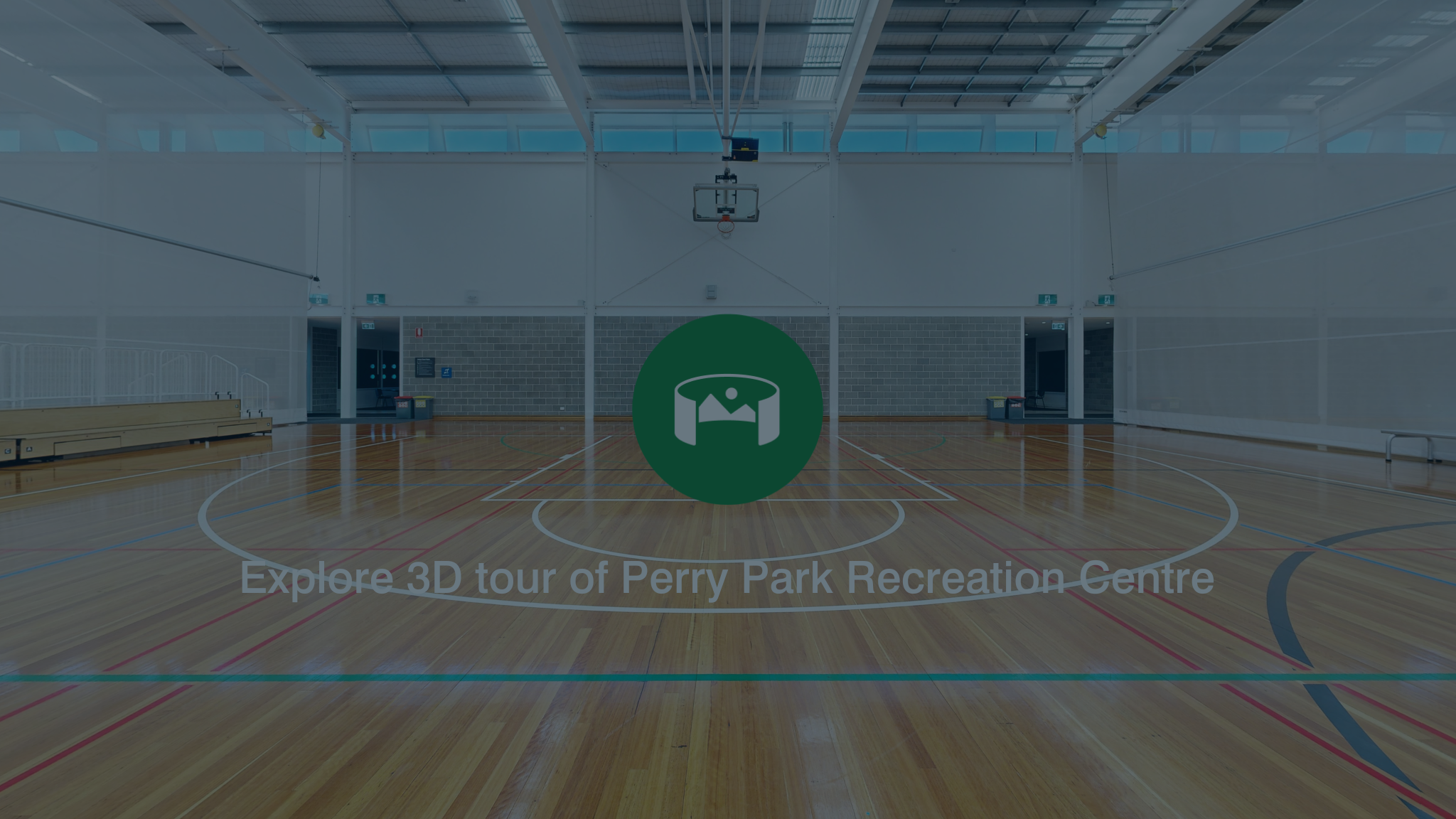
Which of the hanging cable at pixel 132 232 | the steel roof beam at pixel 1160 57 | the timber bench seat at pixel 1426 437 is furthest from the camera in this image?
the steel roof beam at pixel 1160 57

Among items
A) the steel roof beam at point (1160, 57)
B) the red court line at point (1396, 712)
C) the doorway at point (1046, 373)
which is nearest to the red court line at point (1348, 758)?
the red court line at point (1396, 712)

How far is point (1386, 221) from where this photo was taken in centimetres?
974

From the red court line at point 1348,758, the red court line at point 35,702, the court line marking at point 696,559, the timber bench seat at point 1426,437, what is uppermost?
the timber bench seat at point 1426,437

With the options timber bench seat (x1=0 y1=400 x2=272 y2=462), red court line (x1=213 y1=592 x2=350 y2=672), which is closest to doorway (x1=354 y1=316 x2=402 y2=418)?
timber bench seat (x1=0 y1=400 x2=272 y2=462)

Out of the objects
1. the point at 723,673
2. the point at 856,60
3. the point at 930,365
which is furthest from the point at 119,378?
the point at 930,365

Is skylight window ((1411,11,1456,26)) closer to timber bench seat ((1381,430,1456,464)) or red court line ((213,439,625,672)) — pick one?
timber bench seat ((1381,430,1456,464))

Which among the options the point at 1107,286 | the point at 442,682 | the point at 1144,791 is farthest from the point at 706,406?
the point at 1107,286

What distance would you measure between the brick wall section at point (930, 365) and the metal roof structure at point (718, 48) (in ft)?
18.1

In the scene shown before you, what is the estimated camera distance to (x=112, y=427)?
10258 mm

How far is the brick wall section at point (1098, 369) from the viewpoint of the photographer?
74.3ft

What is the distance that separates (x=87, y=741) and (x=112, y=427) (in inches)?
429

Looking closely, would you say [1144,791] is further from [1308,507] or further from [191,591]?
[1308,507]

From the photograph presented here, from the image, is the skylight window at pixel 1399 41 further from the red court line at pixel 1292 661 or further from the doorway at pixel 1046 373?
the doorway at pixel 1046 373

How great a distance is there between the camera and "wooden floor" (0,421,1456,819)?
1870 millimetres
